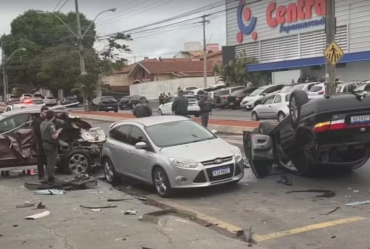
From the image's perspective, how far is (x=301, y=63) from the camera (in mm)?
40906

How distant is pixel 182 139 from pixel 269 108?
15.7 metres

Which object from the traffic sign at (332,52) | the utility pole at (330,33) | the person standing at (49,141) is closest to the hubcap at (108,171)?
the person standing at (49,141)

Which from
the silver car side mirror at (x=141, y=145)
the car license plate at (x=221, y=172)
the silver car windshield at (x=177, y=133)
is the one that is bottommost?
the car license plate at (x=221, y=172)

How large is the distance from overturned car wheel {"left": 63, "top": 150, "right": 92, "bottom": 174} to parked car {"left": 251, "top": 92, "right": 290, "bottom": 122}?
13.4m

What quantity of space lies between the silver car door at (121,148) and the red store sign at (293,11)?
3243 centimetres

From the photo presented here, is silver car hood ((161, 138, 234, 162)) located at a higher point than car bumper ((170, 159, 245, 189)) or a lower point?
higher

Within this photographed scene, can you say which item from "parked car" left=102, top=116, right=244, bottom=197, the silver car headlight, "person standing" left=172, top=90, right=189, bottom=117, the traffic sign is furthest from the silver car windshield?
the traffic sign

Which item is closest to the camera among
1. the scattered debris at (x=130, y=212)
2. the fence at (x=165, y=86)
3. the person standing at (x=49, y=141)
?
the scattered debris at (x=130, y=212)

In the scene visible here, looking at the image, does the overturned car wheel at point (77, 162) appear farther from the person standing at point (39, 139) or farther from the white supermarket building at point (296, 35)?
the white supermarket building at point (296, 35)

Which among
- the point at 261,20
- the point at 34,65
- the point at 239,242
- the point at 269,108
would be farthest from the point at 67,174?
the point at 34,65

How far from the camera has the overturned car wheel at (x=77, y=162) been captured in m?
12.2

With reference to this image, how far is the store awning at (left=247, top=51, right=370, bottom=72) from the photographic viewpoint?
1428 inches

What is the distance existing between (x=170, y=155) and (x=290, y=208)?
231 centimetres

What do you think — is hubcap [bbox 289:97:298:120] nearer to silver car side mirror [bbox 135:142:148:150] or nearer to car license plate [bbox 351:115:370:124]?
car license plate [bbox 351:115:370:124]
